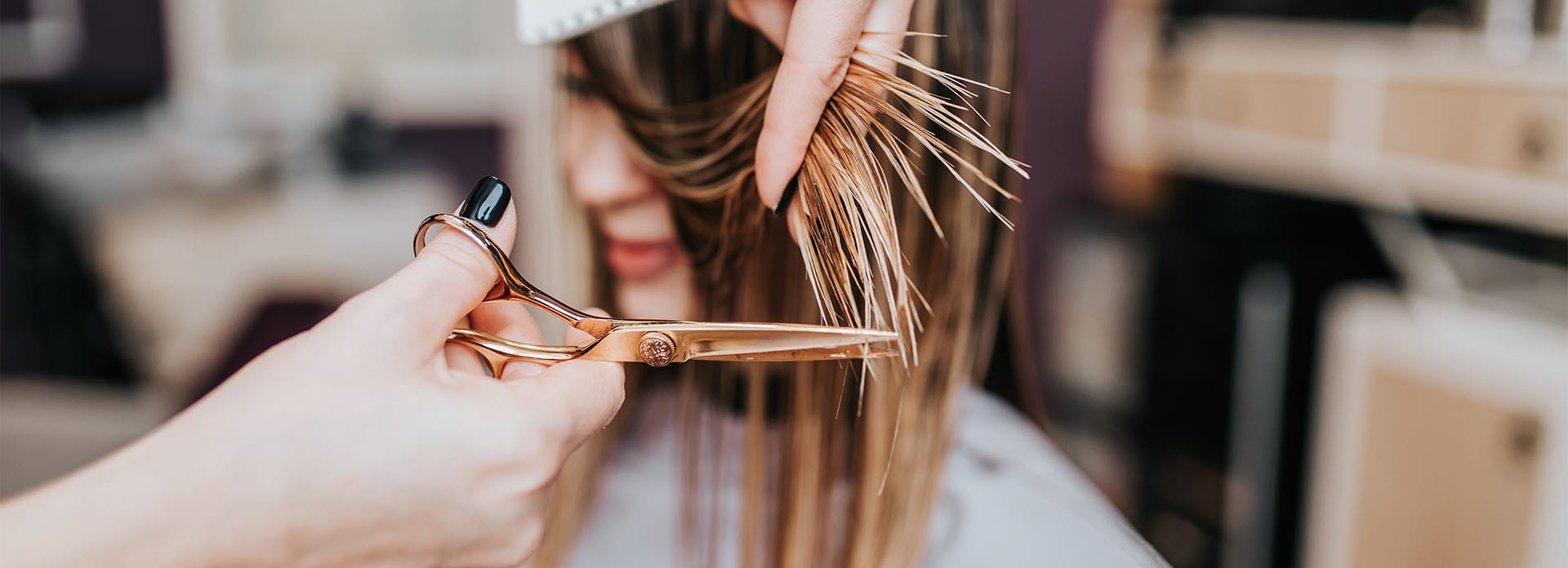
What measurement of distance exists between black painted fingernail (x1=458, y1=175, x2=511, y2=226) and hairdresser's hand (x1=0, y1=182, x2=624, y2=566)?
0.04 m

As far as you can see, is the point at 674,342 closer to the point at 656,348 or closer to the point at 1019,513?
the point at 656,348

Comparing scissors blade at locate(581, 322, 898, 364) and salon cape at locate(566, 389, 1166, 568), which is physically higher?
scissors blade at locate(581, 322, 898, 364)

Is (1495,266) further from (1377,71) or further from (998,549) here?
(998,549)

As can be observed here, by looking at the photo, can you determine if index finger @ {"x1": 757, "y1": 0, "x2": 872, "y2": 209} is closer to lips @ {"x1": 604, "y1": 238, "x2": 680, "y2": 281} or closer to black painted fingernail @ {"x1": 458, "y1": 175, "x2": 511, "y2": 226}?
black painted fingernail @ {"x1": 458, "y1": 175, "x2": 511, "y2": 226}

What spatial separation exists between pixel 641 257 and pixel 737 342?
14.7 inches

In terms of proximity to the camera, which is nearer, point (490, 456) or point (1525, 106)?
point (490, 456)

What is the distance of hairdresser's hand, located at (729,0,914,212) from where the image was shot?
360 mm

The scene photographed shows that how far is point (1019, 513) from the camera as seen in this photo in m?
0.66

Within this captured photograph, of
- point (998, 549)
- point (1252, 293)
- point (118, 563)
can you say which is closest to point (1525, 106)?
point (1252, 293)

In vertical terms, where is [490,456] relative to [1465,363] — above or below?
above

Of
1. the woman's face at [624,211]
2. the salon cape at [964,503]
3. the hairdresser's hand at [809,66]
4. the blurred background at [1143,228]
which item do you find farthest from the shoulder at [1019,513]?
the hairdresser's hand at [809,66]

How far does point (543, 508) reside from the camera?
0.32 m

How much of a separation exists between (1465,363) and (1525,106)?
299mm

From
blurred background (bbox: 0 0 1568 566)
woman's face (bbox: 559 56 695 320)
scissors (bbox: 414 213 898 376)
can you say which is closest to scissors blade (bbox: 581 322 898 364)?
scissors (bbox: 414 213 898 376)
